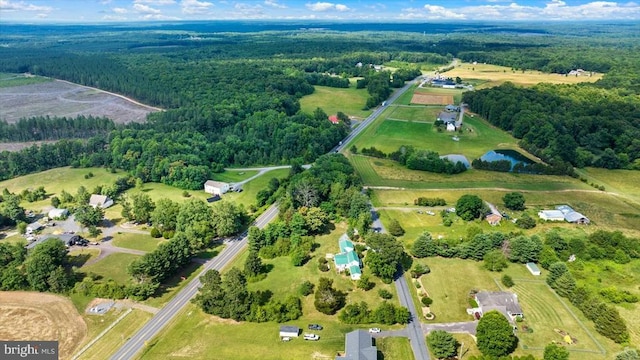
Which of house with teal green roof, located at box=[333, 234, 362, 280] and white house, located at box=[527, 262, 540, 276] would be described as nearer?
Answer: house with teal green roof, located at box=[333, 234, 362, 280]

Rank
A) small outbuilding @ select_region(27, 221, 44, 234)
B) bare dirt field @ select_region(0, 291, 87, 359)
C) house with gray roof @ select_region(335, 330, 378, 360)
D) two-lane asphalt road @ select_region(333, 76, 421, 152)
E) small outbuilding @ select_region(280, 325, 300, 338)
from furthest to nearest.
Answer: two-lane asphalt road @ select_region(333, 76, 421, 152)
small outbuilding @ select_region(27, 221, 44, 234)
bare dirt field @ select_region(0, 291, 87, 359)
small outbuilding @ select_region(280, 325, 300, 338)
house with gray roof @ select_region(335, 330, 378, 360)

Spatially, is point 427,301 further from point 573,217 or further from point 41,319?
point 41,319

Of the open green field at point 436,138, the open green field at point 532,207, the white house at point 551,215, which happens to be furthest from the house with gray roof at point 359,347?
the open green field at point 436,138

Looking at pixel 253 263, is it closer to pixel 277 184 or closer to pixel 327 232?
pixel 327 232

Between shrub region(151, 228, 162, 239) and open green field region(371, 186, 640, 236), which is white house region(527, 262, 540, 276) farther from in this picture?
shrub region(151, 228, 162, 239)

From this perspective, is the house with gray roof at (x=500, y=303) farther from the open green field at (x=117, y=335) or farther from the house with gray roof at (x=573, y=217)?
the open green field at (x=117, y=335)

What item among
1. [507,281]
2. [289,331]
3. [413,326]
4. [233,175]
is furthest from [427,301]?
[233,175]

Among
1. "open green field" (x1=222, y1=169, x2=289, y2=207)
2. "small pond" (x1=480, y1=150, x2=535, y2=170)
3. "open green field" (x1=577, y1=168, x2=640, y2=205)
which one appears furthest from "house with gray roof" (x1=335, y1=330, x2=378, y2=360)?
"small pond" (x1=480, y1=150, x2=535, y2=170)
